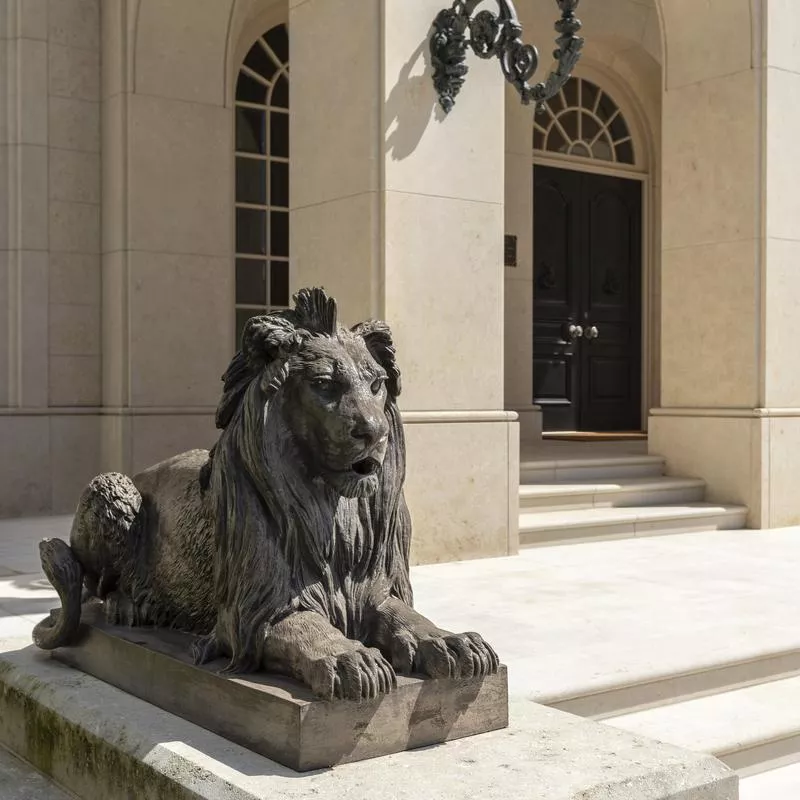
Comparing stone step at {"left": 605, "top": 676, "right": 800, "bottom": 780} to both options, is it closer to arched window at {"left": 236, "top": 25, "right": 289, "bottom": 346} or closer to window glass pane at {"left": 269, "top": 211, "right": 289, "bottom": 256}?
arched window at {"left": 236, "top": 25, "right": 289, "bottom": 346}

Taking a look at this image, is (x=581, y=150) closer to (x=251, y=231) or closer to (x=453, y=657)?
(x=251, y=231)

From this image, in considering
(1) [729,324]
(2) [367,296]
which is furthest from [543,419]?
(2) [367,296]

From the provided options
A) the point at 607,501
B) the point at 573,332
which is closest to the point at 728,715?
the point at 607,501

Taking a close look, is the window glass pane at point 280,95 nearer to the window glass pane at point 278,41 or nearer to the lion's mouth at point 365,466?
the window glass pane at point 278,41

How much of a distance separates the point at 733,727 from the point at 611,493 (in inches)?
184

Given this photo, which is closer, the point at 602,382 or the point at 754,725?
the point at 754,725

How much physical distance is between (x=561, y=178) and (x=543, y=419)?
2896 millimetres

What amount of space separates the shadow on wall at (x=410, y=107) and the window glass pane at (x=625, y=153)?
25.5 feet

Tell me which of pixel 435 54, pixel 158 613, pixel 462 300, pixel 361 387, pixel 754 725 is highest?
pixel 435 54

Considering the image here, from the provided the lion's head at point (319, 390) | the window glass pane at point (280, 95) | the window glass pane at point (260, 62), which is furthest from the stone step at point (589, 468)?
the lion's head at point (319, 390)

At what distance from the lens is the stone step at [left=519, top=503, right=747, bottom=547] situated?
745 cm

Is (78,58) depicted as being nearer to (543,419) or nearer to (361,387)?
(543,419)

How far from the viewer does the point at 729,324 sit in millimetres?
9000

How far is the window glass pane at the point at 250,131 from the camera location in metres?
11.0
